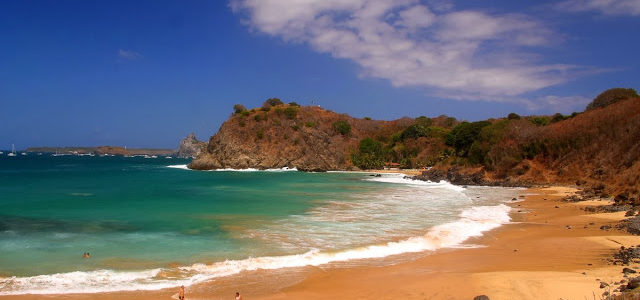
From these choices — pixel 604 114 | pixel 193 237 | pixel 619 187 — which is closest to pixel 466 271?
pixel 193 237

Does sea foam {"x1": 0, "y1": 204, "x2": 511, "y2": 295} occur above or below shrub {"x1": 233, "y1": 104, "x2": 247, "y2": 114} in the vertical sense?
below

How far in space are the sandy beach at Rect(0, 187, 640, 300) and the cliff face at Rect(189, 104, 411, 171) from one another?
61677mm

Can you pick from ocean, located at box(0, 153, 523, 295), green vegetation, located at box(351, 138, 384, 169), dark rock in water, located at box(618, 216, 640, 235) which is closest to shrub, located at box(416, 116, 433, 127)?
green vegetation, located at box(351, 138, 384, 169)

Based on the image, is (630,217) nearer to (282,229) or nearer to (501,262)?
(501,262)

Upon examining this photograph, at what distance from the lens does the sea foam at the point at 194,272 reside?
30.5 ft

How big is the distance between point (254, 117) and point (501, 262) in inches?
3084

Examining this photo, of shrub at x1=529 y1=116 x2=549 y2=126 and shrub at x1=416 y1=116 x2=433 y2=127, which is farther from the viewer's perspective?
shrub at x1=416 y1=116 x2=433 y2=127

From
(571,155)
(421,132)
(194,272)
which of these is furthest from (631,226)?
(421,132)

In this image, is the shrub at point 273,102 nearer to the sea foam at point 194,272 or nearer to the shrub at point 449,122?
the shrub at point 449,122

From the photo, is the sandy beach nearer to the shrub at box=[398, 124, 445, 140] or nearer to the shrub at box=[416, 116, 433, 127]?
the shrub at box=[398, 124, 445, 140]

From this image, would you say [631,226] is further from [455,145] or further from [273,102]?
[273,102]

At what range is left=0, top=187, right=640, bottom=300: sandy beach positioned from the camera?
852cm

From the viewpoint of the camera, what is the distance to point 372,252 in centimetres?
1288

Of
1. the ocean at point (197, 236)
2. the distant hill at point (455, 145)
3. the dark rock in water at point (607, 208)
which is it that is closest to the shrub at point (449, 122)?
the distant hill at point (455, 145)
